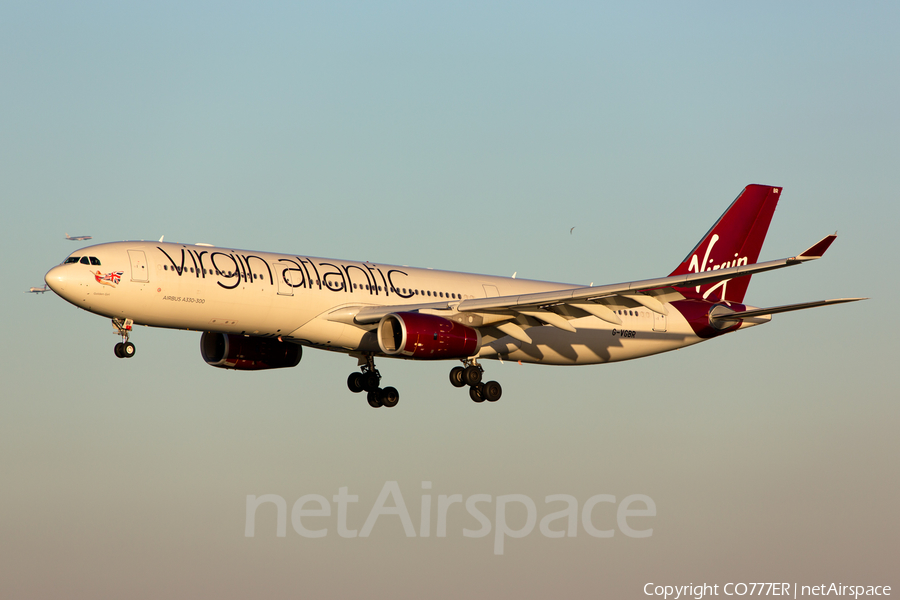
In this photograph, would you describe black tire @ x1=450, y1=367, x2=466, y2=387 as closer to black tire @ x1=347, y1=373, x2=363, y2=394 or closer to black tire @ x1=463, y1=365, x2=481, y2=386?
black tire @ x1=463, y1=365, x2=481, y2=386

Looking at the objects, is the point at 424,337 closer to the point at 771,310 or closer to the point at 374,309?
the point at 374,309

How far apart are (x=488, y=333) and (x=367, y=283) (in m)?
5.26

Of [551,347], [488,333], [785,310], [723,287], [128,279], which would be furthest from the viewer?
[723,287]

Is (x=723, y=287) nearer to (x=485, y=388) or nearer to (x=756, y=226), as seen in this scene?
(x=756, y=226)

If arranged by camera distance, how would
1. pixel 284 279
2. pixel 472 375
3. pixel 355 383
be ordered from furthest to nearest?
pixel 355 383
pixel 472 375
pixel 284 279

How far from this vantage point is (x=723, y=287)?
175 ft

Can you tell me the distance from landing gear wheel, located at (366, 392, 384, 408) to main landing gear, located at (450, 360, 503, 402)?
16.3 feet

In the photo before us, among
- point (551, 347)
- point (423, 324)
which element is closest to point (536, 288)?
point (551, 347)

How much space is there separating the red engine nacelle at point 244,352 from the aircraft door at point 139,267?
8234 mm

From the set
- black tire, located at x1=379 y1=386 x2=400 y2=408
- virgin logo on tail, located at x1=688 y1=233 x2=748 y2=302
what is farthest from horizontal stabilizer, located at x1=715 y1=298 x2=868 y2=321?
black tire, located at x1=379 y1=386 x2=400 y2=408

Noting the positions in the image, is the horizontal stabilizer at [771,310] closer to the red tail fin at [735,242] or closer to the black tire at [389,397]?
the red tail fin at [735,242]

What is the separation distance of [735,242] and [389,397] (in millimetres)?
18364

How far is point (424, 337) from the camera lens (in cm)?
4153

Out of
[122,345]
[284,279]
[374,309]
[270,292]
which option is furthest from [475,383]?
[122,345]
